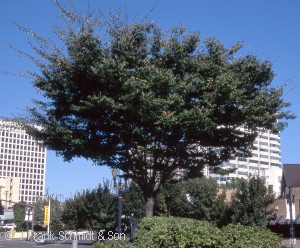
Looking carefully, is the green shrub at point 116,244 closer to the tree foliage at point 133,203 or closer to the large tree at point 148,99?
the large tree at point 148,99

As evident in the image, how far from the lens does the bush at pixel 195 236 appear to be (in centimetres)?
999

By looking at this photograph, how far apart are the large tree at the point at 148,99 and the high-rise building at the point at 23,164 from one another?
16472 centimetres

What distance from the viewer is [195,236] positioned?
394 inches

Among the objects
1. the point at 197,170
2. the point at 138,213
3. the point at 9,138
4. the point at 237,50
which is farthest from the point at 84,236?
the point at 9,138

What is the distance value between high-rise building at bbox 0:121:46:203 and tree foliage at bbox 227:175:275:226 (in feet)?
491

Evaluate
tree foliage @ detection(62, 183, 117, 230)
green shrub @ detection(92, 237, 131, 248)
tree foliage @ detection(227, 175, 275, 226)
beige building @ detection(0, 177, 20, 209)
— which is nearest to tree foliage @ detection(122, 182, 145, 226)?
tree foliage @ detection(62, 183, 117, 230)

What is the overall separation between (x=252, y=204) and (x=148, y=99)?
23.0 meters

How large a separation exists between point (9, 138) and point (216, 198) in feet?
491

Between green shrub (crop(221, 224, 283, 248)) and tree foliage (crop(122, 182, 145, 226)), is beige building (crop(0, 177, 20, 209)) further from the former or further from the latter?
green shrub (crop(221, 224, 283, 248))

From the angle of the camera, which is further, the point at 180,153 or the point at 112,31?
the point at 180,153

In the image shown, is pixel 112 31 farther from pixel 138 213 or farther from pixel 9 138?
pixel 9 138

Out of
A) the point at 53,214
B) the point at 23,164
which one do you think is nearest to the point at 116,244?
the point at 53,214

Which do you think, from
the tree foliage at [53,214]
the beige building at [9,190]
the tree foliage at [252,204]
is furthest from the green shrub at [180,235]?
the beige building at [9,190]

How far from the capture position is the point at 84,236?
163 feet
